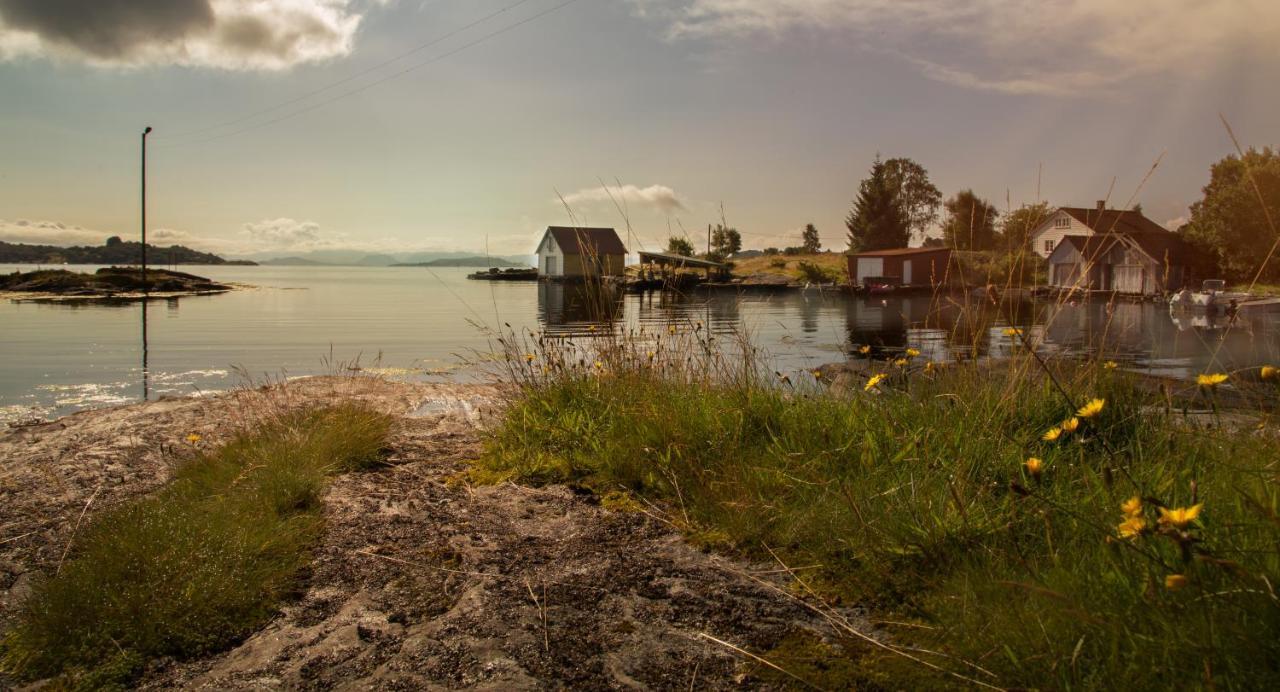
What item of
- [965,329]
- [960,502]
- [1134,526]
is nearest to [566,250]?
[965,329]

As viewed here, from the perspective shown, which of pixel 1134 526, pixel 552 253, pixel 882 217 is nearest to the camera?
pixel 1134 526

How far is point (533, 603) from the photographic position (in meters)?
2.81

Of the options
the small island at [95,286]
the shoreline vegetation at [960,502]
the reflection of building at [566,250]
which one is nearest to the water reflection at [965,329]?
the shoreline vegetation at [960,502]

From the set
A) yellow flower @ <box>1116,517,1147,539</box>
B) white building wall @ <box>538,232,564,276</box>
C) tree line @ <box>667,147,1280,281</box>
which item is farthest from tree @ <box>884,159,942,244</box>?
yellow flower @ <box>1116,517,1147,539</box>

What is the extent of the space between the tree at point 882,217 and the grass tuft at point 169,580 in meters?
68.4

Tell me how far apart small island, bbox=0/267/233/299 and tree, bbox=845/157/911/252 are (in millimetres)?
56441

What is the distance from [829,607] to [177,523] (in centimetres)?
287

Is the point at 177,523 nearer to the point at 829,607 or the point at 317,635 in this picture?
the point at 317,635

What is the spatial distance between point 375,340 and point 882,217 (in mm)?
55724

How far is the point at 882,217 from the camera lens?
6894 cm

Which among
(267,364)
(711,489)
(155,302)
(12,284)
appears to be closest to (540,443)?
(711,489)

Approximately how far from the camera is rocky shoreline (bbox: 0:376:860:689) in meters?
2.39

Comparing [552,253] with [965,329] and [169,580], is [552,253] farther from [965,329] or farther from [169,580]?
[169,580]

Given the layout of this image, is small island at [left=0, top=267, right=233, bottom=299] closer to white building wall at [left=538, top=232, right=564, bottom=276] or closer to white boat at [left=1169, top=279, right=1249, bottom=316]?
white building wall at [left=538, top=232, right=564, bottom=276]
